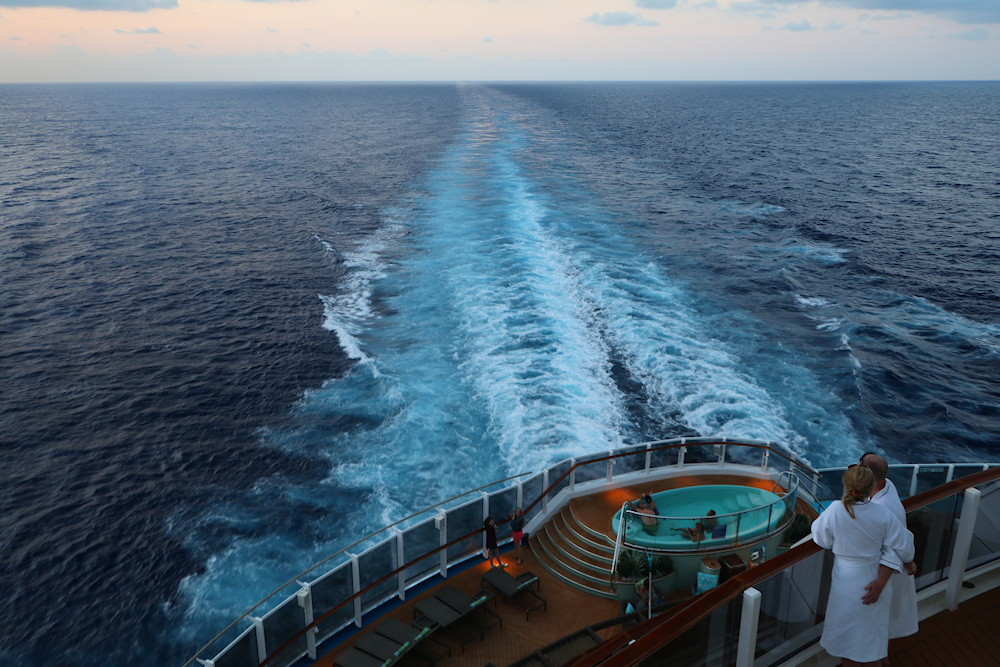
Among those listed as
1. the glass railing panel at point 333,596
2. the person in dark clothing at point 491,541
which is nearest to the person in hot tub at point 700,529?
the person in dark clothing at point 491,541

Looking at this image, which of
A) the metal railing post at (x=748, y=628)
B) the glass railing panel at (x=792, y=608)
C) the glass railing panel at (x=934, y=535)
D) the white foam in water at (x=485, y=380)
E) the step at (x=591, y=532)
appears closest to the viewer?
the metal railing post at (x=748, y=628)

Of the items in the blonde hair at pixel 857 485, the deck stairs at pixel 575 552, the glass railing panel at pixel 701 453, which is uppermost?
the blonde hair at pixel 857 485

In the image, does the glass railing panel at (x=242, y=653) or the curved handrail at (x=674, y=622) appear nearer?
the curved handrail at (x=674, y=622)

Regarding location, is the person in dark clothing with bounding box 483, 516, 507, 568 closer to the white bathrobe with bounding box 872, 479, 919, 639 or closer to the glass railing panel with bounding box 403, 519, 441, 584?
the glass railing panel with bounding box 403, 519, 441, 584

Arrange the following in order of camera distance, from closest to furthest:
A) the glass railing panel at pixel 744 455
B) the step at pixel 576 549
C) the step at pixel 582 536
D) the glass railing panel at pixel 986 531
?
1. the glass railing panel at pixel 986 531
2. the step at pixel 576 549
3. the step at pixel 582 536
4. the glass railing panel at pixel 744 455

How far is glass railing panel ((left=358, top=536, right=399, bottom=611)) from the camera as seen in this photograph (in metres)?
12.6

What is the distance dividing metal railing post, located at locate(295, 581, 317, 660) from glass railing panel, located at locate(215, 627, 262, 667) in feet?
2.87

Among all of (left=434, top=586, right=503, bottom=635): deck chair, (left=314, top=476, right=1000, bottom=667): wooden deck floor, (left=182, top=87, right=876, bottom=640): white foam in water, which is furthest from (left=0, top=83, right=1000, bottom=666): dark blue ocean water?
(left=434, top=586, right=503, bottom=635): deck chair

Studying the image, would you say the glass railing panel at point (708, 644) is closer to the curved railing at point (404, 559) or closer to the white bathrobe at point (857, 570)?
the white bathrobe at point (857, 570)

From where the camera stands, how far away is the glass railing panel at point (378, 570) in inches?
496

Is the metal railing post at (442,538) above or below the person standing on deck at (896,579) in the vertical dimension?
below

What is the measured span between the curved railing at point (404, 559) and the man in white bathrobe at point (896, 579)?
8001 millimetres

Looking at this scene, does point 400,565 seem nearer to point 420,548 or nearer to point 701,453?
point 420,548

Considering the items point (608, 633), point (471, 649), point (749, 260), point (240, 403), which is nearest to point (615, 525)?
point (608, 633)
